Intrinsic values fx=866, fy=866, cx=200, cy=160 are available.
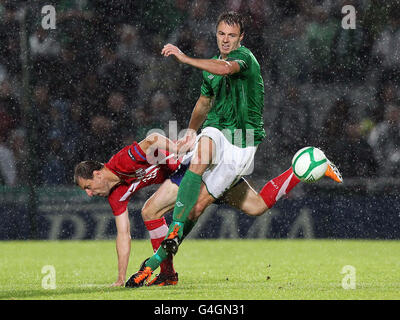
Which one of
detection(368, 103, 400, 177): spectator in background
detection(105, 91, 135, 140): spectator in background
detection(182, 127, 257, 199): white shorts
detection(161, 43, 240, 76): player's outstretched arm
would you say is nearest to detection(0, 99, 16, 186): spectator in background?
detection(105, 91, 135, 140): spectator in background

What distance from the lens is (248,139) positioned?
19.0 feet

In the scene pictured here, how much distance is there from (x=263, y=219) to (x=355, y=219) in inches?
42.8

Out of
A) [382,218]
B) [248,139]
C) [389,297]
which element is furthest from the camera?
[382,218]

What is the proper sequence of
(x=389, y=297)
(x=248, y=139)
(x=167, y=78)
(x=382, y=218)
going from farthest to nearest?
(x=167, y=78) < (x=382, y=218) < (x=248, y=139) < (x=389, y=297)

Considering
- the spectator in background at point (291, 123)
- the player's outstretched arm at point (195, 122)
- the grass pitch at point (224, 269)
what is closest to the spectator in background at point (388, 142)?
the spectator in background at point (291, 123)

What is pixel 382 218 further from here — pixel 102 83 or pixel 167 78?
pixel 102 83

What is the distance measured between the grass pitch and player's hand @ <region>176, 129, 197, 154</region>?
3.10ft

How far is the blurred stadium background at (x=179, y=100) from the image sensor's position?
33.8 feet

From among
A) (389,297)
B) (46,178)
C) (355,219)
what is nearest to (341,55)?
(355,219)

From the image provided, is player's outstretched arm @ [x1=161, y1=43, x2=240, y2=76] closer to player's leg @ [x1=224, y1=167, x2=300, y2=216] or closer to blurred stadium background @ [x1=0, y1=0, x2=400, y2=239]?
player's leg @ [x1=224, y1=167, x2=300, y2=216]

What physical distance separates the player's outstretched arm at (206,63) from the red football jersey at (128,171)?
1.04 meters

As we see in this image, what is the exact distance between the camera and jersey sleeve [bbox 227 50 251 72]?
18.1 ft

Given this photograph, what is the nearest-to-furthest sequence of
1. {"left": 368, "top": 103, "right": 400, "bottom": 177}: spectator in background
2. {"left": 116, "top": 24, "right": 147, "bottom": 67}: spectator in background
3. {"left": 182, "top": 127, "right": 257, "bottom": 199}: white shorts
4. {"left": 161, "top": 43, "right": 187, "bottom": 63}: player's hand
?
{"left": 161, "top": 43, "right": 187, "bottom": 63}: player's hand < {"left": 182, "top": 127, "right": 257, "bottom": 199}: white shorts < {"left": 368, "top": 103, "right": 400, "bottom": 177}: spectator in background < {"left": 116, "top": 24, "right": 147, "bottom": 67}: spectator in background

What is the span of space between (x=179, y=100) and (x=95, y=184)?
4.94 metres
